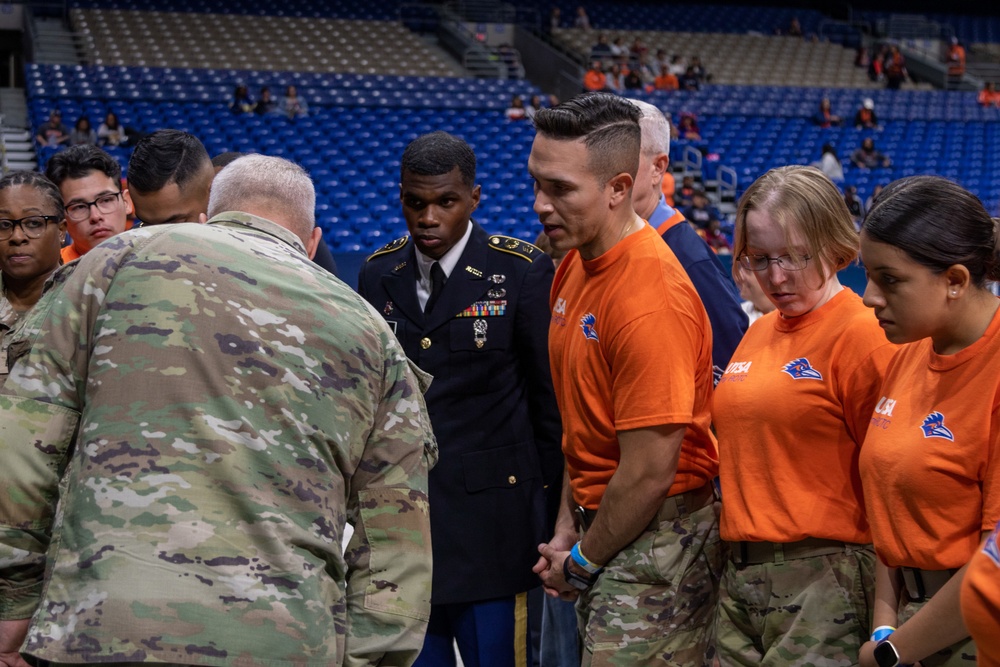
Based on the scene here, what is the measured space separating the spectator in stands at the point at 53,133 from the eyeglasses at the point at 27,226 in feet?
31.3

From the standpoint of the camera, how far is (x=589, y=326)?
6.94ft

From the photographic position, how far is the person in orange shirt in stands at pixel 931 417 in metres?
1.67

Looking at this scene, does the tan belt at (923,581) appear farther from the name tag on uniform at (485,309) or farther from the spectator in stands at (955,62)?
the spectator in stands at (955,62)

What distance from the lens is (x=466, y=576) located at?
2.52 metres

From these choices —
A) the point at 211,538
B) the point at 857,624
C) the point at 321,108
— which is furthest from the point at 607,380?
the point at 321,108

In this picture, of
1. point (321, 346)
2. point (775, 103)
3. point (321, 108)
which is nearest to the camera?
point (321, 346)

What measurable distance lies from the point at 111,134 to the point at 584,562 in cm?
1133

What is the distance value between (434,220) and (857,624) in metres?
1.35

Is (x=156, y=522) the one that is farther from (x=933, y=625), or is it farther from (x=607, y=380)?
(x=933, y=625)

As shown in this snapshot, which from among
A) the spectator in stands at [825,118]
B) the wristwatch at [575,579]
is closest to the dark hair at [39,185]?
the wristwatch at [575,579]

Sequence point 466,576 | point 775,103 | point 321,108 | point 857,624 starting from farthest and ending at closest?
point 775,103 → point 321,108 → point 466,576 → point 857,624

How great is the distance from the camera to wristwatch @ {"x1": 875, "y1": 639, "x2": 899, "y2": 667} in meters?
1.69

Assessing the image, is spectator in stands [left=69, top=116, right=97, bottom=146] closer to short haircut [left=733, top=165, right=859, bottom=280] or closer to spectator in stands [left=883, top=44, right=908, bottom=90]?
short haircut [left=733, top=165, right=859, bottom=280]

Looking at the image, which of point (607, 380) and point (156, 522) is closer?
point (156, 522)
